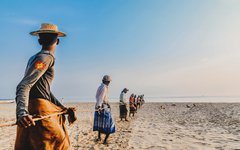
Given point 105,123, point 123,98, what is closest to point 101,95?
point 105,123

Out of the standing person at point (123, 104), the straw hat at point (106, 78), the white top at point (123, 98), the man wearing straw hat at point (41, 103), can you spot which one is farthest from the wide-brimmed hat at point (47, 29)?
the white top at point (123, 98)

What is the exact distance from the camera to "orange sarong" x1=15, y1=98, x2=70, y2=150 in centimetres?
286

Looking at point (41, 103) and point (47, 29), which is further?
point (47, 29)

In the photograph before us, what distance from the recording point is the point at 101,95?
7719 millimetres

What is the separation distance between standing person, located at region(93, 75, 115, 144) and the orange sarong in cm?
465

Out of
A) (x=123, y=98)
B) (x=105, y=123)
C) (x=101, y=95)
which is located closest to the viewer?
(x=101, y=95)

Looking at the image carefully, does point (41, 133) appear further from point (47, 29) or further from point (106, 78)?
point (106, 78)

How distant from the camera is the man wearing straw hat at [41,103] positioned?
274 cm

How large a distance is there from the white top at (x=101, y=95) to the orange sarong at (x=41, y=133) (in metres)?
4.62

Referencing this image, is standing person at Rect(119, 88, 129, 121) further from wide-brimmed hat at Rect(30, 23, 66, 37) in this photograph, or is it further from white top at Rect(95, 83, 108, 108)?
wide-brimmed hat at Rect(30, 23, 66, 37)

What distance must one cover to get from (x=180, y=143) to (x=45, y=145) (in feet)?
18.7

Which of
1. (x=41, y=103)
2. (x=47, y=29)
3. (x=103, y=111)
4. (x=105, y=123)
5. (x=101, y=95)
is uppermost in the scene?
(x=47, y=29)

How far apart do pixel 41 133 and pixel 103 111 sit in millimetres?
5014

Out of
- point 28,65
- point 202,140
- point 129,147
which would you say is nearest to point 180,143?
point 202,140
